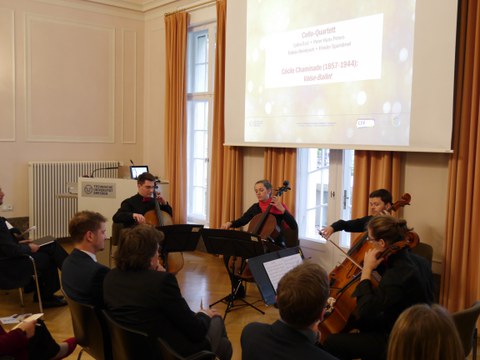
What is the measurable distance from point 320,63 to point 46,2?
12.6ft

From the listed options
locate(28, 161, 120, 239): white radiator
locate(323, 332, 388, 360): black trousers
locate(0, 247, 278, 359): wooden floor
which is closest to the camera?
locate(323, 332, 388, 360): black trousers

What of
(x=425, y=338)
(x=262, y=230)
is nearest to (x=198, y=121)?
(x=262, y=230)

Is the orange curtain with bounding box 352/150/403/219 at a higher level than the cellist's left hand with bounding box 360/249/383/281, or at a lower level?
higher

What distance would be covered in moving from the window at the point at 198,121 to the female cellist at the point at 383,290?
4.04 metres

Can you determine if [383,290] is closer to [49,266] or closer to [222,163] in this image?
[49,266]

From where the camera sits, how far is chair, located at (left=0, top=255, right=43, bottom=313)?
3.70 meters

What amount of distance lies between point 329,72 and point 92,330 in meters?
3.08

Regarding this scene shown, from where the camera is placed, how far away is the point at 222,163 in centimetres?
576

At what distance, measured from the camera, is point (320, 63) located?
14.8 feet

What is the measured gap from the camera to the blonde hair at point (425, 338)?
1.26 metres

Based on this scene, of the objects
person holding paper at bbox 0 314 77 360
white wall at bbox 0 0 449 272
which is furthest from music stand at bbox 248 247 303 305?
white wall at bbox 0 0 449 272

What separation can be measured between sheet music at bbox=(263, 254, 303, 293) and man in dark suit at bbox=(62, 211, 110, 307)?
843 millimetres

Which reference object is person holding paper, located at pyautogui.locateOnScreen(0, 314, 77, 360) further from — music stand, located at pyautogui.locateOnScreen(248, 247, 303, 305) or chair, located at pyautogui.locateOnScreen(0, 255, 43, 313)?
chair, located at pyautogui.locateOnScreen(0, 255, 43, 313)

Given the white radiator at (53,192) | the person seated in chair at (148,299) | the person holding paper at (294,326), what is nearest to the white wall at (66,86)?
the white radiator at (53,192)
